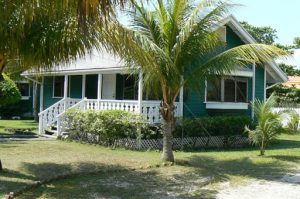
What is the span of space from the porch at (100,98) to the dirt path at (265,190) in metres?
5.84

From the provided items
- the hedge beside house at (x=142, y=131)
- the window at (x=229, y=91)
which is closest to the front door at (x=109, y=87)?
the hedge beside house at (x=142, y=131)

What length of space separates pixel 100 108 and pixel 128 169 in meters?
7.71

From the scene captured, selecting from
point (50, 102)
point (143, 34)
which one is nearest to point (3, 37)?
point (143, 34)

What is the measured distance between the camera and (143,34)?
13047mm

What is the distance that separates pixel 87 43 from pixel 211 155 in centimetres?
766

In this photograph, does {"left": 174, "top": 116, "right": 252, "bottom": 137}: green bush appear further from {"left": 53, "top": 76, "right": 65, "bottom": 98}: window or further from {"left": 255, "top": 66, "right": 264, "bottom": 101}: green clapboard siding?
{"left": 53, "top": 76, "right": 65, "bottom": 98}: window

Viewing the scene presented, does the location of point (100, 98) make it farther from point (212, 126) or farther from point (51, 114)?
point (212, 126)

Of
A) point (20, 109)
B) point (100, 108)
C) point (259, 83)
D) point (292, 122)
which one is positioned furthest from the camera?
point (20, 109)

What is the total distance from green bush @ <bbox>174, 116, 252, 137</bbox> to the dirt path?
6888 millimetres

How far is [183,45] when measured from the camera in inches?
508

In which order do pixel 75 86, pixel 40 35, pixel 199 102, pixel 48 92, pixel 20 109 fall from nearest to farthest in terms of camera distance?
pixel 40 35 → pixel 199 102 → pixel 75 86 → pixel 48 92 → pixel 20 109

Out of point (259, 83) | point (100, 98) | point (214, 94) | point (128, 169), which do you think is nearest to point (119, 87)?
point (100, 98)

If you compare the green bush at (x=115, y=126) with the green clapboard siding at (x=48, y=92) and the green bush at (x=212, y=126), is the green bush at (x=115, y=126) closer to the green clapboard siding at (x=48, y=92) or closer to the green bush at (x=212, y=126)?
the green bush at (x=212, y=126)

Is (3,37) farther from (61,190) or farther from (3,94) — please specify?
(3,94)
